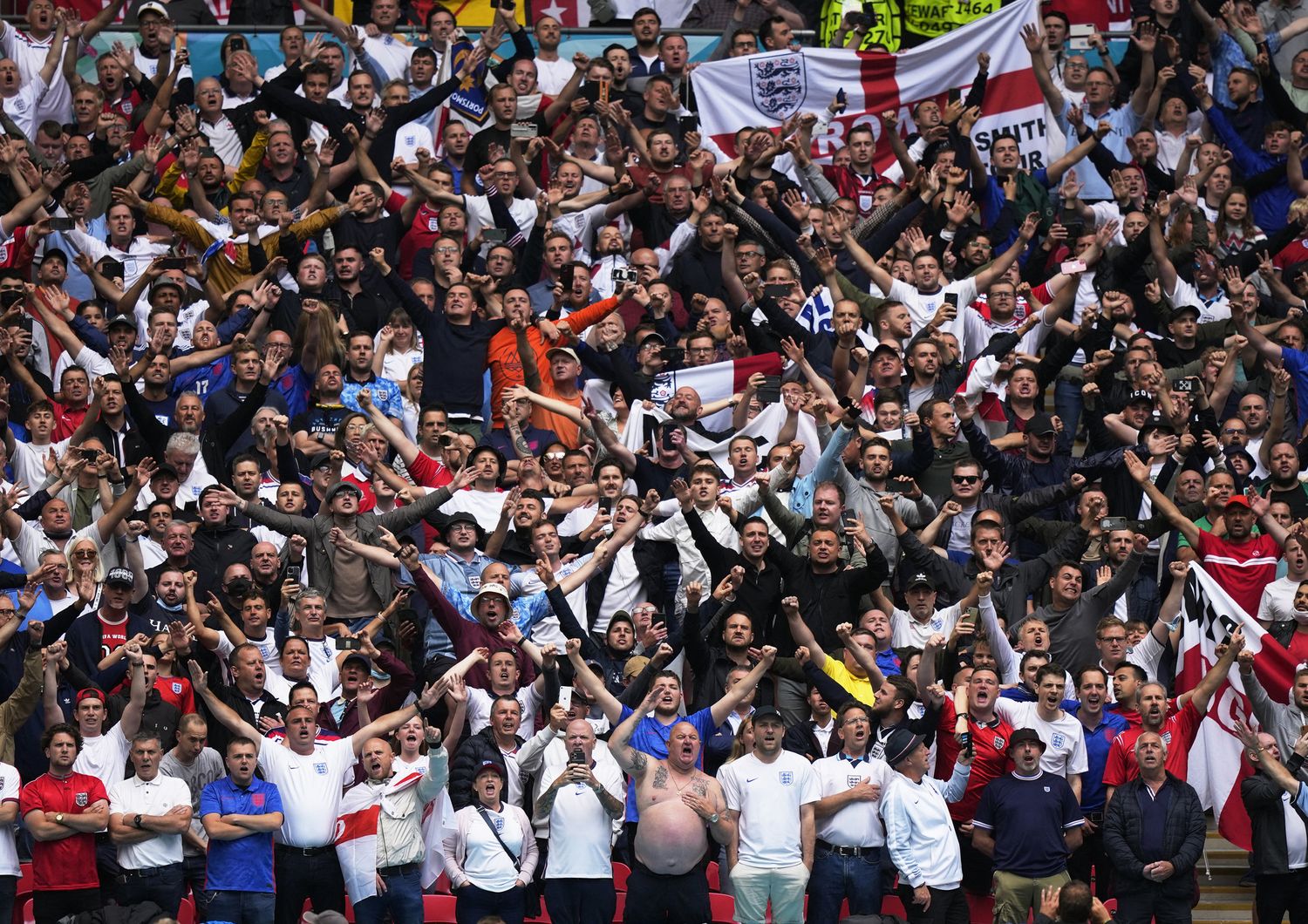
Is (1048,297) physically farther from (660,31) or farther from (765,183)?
(660,31)

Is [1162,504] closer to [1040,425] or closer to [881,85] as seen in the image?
[1040,425]

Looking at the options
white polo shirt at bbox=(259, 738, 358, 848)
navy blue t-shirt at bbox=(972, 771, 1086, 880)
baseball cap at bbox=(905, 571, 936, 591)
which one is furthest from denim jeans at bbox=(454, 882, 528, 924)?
baseball cap at bbox=(905, 571, 936, 591)

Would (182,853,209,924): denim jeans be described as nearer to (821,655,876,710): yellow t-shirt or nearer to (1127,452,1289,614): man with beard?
(821,655,876,710): yellow t-shirt

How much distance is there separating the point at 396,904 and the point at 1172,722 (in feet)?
15.9

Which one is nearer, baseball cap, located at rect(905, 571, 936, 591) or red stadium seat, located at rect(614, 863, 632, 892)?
red stadium seat, located at rect(614, 863, 632, 892)

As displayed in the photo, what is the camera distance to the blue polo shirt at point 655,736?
14.5m

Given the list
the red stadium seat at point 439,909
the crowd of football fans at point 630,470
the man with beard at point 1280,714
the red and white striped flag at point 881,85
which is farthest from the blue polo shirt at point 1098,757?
the red and white striped flag at point 881,85

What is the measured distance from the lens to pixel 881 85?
72.4ft

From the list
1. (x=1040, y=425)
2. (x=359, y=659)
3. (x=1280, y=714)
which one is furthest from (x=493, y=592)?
(x=1280, y=714)

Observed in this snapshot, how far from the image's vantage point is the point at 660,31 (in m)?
22.4

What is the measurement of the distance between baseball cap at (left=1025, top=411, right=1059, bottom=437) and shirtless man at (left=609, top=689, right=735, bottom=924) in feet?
14.7

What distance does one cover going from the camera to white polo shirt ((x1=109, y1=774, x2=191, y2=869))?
13.8 meters

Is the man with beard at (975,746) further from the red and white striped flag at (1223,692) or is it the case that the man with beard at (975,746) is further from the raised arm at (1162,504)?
the raised arm at (1162,504)

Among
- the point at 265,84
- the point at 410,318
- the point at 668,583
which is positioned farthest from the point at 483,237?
the point at 668,583
